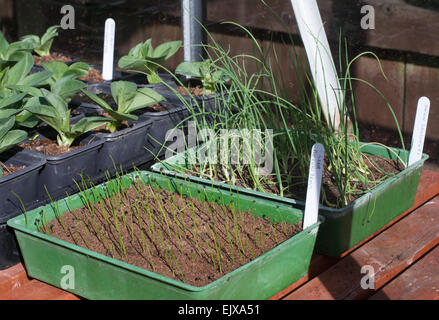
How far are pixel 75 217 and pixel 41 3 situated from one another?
6.67ft

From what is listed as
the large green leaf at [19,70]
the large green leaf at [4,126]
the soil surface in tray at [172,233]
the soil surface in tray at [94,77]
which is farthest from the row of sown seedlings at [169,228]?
the soil surface in tray at [94,77]

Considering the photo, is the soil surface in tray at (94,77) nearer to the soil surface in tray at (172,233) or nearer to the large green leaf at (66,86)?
the large green leaf at (66,86)

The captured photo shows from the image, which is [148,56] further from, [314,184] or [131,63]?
[314,184]

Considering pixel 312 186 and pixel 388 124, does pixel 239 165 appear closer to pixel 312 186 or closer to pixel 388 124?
pixel 312 186

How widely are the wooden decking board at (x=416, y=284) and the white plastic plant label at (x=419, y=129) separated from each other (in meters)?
0.36

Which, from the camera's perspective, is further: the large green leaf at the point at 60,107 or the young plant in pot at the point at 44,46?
the young plant in pot at the point at 44,46

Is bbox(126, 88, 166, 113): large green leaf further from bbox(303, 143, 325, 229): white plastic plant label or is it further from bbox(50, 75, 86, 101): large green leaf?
bbox(303, 143, 325, 229): white plastic plant label

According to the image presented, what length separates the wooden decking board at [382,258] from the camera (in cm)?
135

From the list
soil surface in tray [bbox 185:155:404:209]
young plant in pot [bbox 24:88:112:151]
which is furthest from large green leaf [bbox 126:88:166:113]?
soil surface in tray [bbox 185:155:404:209]

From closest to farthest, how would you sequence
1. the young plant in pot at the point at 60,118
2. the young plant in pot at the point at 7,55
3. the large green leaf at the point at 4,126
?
the large green leaf at the point at 4,126 < the young plant in pot at the point at 60,118 < the young plant in pot at the point at 7,55

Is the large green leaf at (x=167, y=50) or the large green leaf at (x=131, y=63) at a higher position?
the large green leaf at (x=167, y=50)

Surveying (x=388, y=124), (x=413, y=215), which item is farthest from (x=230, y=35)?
(x=413, y=215)

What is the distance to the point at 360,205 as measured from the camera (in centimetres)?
149

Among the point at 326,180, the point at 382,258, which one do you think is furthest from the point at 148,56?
the point at 382,258
